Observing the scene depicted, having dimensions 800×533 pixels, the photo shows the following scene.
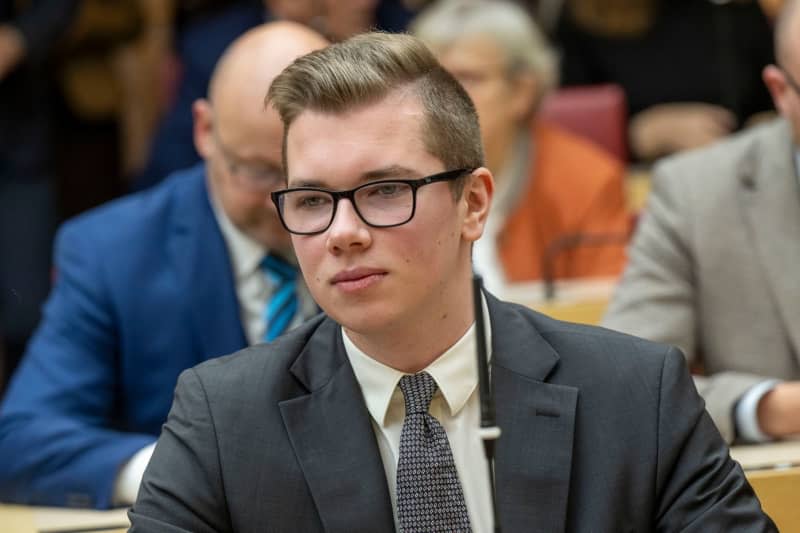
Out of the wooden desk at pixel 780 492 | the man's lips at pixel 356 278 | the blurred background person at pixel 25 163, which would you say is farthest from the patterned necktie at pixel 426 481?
the blurred background person at pixel 25 163

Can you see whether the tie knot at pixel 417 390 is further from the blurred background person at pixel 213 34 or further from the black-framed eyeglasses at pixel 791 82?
the blurred background person at pixel 213 34

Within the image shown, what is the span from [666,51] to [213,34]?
→ 55.6 inches

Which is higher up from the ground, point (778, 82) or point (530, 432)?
point (778, 82)

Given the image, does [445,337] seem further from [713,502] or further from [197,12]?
[197,12]

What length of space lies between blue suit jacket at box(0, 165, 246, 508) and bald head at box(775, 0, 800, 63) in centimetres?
101

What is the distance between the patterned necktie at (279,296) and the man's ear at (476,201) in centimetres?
86

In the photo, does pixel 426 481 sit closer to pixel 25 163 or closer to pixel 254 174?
pixel 254 174

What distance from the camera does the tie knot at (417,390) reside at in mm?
1641

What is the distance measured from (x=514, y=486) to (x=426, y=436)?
119 mm

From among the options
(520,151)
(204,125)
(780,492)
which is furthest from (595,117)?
(780,492)

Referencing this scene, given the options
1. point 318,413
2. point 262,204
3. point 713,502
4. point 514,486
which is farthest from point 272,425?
point 262,204

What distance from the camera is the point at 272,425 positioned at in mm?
1640

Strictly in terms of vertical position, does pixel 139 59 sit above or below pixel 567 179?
above

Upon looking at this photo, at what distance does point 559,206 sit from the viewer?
3643 mm
